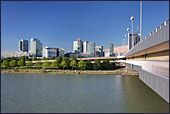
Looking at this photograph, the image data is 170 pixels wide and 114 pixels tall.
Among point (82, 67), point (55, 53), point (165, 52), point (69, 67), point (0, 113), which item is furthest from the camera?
point (55, 53)

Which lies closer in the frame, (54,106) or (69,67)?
(54,106)

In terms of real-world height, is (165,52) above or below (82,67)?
above

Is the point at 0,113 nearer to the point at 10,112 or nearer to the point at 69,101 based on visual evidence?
the point at 10,112

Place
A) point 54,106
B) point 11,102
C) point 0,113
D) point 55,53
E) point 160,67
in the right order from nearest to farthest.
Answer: point 160,67 → point 0,113 → point 54,106 → point 11,102 → point 55,53

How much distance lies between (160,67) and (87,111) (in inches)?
267

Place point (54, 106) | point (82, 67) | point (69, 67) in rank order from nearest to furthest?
point (54, 106) < point (82, 67) < point (69, 67)

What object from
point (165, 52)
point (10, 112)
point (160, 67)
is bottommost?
point (10, 112)

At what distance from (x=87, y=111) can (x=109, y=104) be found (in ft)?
9.55

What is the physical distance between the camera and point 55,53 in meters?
170

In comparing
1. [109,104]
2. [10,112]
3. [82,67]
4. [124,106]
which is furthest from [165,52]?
[82,67]

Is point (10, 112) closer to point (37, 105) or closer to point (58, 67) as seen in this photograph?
point (37, 105)

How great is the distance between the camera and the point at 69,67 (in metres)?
59.5

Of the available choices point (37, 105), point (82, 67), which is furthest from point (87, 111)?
point (82, 67)

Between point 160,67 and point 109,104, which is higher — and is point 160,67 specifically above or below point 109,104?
above
